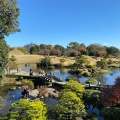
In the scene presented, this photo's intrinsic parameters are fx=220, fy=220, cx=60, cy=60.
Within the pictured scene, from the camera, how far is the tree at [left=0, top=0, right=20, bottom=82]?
22438 millimetres

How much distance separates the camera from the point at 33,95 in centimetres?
3647

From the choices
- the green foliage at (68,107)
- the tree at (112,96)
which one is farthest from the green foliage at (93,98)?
the green foliage at (68,107)

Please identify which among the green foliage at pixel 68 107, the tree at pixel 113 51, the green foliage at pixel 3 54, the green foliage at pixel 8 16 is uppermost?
the tree at pixel 113 51

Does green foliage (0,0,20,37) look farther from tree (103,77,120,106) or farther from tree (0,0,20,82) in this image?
tree (103,77,120,106)

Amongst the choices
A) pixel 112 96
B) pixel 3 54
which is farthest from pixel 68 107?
pixel 3 54

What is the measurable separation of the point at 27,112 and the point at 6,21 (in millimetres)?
10272

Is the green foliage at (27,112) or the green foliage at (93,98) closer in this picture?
the green foliage at (27,112)

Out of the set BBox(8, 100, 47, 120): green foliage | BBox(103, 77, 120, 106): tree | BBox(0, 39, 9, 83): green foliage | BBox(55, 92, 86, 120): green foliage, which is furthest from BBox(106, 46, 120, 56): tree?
BBox(8, 100, 47, 120): green foliage

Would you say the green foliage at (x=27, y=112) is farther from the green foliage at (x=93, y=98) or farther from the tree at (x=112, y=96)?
the green foliage at (x=93, y=98)

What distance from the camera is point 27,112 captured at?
1761 centimetres

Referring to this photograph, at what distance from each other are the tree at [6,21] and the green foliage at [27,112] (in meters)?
6.10

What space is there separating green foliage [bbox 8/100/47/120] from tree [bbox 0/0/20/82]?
6.10 m

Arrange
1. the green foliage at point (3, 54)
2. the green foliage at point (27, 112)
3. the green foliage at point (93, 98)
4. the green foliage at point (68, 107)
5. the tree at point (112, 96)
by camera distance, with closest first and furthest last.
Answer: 1. the green foliage at point (27, 112)
2. the green foliage at point (68, 107)
3. the tree at point (112, 96)
4. the green foliage at point (3, 54)
5. the green foliage at point (93, 98)

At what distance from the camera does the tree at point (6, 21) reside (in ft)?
73.6
